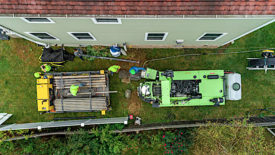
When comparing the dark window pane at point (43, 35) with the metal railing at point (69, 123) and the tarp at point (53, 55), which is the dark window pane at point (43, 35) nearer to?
the tarp at point (53, 55)

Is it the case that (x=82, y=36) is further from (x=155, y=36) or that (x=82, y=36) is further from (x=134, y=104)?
(x=134, y=104)

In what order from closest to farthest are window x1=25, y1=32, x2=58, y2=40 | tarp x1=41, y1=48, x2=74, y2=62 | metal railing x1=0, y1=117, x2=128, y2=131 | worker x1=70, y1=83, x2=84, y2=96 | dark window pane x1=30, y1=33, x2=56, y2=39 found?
window x1=25, y1=32, x2=58, y2=40, dark window pane x1=30, y1=33, x2=56, y2=39, worker x1=70, y1=83, x2=84, y2=96, metal railing x1=0, y1=117, x2=128, y2=131, tarp x1=41, y1=48, x2=74, y2=62

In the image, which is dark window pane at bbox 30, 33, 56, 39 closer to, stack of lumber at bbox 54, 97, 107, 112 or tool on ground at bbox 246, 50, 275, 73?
stack of lumber at bbox 54, 97, 107, 112

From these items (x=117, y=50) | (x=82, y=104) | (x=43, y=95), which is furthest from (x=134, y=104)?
(x=43, y=95)

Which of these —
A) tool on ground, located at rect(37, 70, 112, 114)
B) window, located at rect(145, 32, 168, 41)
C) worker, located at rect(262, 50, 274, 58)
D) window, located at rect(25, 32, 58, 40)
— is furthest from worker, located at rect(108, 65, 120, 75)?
worker, located at rect(262, 50, 274, 58)

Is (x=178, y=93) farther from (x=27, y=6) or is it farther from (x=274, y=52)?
(x=27, y=6)
